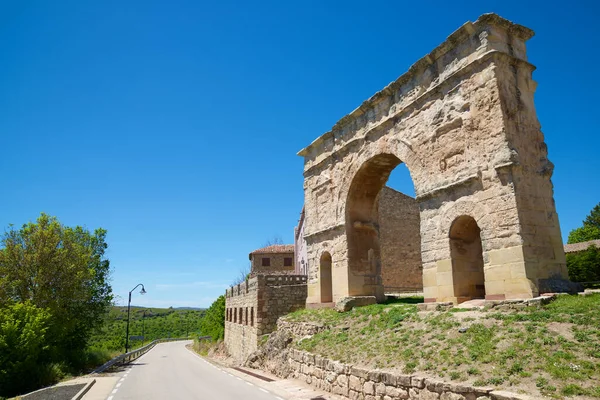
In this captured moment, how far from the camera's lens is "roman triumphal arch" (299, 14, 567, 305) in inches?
367

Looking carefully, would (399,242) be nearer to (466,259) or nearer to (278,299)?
(278,299)

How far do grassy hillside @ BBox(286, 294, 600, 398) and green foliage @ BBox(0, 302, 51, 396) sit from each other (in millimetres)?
9902

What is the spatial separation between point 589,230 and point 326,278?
38869 mm

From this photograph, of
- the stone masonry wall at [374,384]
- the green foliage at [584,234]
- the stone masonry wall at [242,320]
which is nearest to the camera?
the stone masonry wall at [374,384]

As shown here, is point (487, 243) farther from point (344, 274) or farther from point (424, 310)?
point (344, 274)

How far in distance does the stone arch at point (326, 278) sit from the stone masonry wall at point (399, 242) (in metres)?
10.3

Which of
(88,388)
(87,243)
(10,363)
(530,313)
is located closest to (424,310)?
(530,313)

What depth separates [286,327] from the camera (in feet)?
50.2

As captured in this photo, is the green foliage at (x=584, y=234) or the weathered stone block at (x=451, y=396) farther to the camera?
the green foliage at (x=584, y=234)

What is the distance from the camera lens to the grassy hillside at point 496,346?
5487mm

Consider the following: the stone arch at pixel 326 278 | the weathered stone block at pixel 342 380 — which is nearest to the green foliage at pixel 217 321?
the stone arch at pixel 326 278

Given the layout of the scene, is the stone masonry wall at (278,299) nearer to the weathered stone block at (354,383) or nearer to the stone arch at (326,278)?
the stone arch at (326,278)

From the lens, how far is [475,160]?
10297mm

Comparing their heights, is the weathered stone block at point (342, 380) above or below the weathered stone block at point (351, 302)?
below
